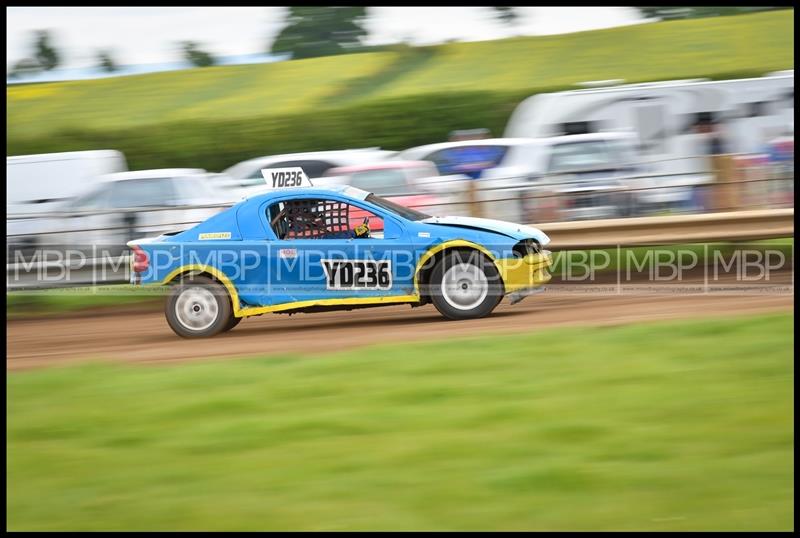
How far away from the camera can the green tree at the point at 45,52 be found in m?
37.0

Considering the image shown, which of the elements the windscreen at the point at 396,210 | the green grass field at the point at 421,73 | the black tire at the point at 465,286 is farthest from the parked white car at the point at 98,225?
the green grass field at the point at 421,73

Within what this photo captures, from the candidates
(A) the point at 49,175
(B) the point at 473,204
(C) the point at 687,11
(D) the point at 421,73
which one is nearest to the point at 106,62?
(D) the point at 421,73

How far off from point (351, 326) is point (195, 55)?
2910 cm

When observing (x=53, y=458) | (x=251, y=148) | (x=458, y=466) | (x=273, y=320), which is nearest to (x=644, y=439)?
(x=458, y=466)

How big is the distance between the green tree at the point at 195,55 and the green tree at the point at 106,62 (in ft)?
9.08

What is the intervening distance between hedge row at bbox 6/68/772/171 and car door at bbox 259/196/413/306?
15.2 meters

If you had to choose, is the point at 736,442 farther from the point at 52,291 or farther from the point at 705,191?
the point at 52,291

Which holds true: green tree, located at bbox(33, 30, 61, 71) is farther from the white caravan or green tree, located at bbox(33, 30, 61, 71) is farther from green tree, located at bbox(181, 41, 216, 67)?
the white caravan

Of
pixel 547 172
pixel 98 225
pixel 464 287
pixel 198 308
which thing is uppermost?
pixel 547 172

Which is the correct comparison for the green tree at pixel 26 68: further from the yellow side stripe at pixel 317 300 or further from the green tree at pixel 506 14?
the yellow side stripe at pixel 317 300

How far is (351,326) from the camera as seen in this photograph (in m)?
11.2

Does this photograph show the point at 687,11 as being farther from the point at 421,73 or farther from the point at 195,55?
the point at 195,55

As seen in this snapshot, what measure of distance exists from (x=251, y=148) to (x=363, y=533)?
71.2 feet

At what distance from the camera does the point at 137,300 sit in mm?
13883
